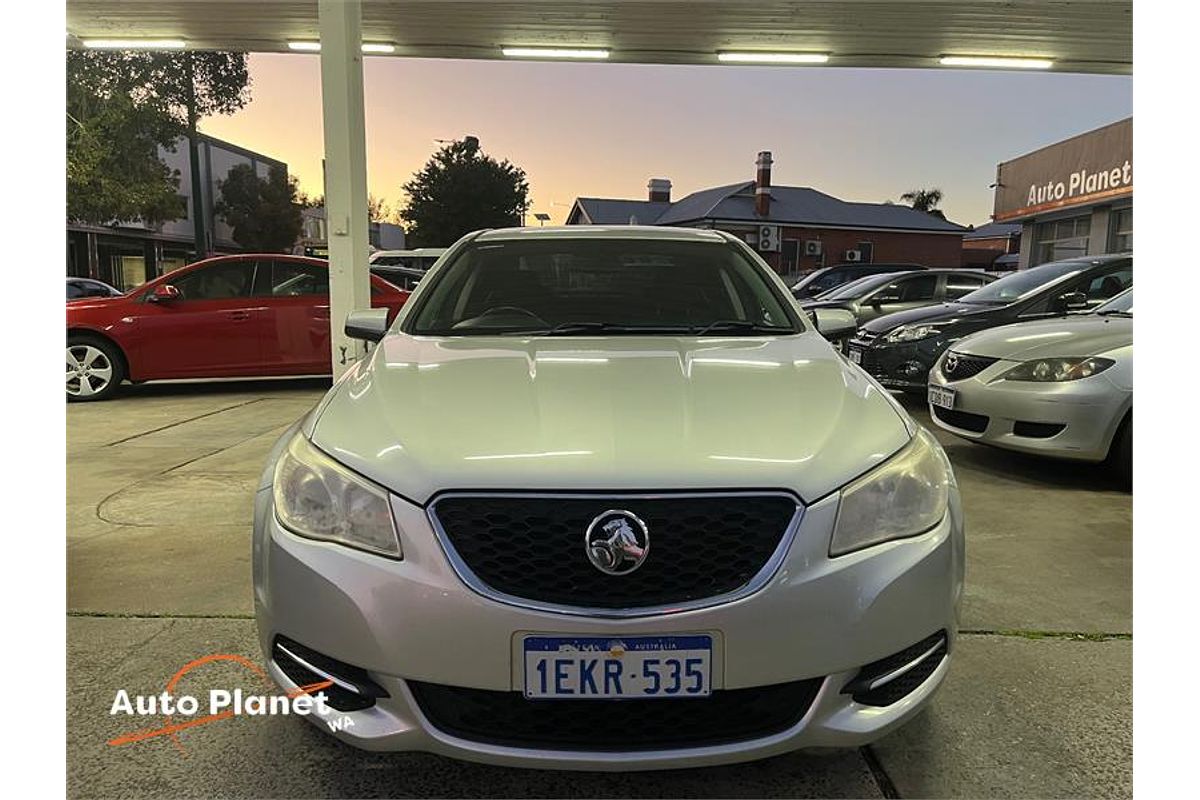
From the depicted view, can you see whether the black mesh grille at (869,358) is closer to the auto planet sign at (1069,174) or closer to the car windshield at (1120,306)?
the car windshield at (1120,306)

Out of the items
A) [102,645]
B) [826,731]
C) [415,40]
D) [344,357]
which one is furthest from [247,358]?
[826,731]

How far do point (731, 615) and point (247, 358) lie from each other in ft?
24.4

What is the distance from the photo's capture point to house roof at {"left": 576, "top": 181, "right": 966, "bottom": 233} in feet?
113

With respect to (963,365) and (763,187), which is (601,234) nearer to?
(963,365)

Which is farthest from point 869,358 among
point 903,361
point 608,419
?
point 608,419

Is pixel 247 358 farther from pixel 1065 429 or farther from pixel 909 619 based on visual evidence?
pixel 909 619

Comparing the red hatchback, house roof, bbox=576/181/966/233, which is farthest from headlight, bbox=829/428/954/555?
house roof, bbox=576/181/966/233

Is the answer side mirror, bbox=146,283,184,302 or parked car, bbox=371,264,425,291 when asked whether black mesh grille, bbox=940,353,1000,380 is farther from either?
side mirror, bbox=146,283,184,302

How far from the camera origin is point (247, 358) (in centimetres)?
793

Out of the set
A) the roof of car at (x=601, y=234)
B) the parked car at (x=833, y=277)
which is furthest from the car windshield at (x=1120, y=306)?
the parked car at (x=833, y=277)

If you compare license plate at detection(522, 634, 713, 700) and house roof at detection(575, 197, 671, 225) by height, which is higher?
house roof at detection(575, 197, 671, 225)

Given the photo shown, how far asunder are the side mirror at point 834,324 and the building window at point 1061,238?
16.8 m

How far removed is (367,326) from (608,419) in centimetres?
150

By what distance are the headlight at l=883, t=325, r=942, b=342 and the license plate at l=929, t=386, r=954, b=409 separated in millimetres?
1587
